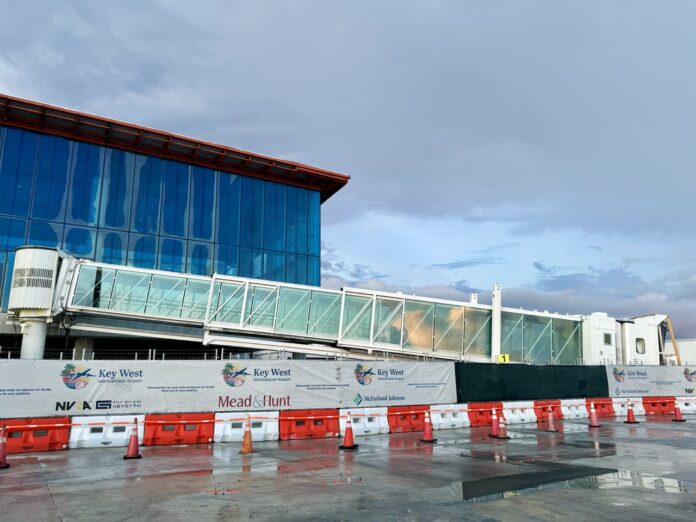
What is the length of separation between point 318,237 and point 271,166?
22.6 feet

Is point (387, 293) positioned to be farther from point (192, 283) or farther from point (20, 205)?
point (20, 205)

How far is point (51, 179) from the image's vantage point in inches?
1379

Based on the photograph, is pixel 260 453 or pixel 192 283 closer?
pixel 260 453

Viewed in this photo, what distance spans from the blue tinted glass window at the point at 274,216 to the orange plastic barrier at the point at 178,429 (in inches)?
1022

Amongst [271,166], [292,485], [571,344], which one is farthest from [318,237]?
[292,485]

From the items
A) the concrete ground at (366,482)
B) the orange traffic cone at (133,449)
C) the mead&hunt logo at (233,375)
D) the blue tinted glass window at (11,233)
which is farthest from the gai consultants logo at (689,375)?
the blue tinted glass window at (11,233)

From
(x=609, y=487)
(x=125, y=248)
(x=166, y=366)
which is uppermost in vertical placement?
(x=125, y=248)

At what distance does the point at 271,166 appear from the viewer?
41.3 m

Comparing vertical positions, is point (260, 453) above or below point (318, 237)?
below

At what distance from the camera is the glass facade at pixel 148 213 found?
112 feet

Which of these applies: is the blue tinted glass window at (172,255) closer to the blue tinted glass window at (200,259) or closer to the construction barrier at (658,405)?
the blue tinted glass window at (200,259)

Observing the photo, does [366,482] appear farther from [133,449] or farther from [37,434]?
[37,434]

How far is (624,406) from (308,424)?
1715 centimetres

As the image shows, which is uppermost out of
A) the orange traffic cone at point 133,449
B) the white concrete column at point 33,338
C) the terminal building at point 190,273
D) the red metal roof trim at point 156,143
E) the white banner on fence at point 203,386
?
the red metal roof trim at point 156,143
